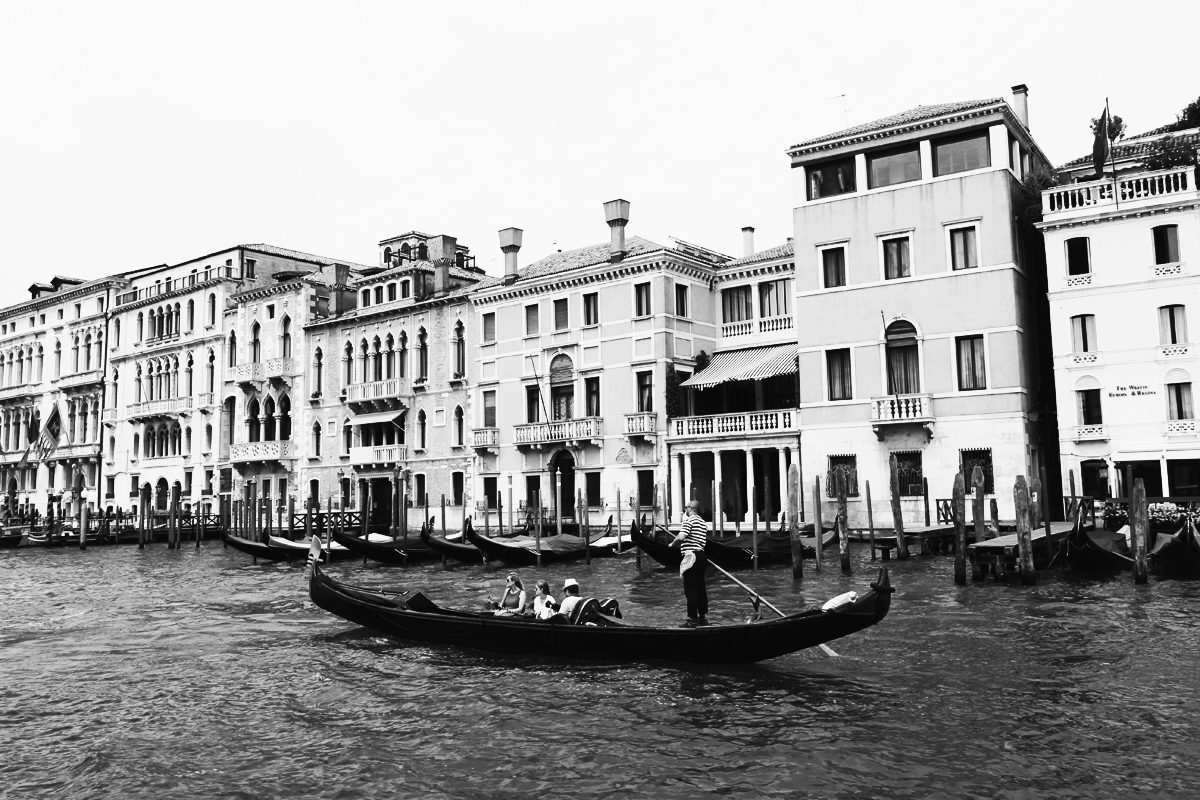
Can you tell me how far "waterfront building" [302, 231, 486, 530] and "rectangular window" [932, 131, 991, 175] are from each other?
15065 mm

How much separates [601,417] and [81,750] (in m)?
21.8

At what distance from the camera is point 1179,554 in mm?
15969

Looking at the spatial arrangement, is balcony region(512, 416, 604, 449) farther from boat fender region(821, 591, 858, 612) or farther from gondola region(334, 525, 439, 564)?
boat fender region(821, 591, 858, 612)

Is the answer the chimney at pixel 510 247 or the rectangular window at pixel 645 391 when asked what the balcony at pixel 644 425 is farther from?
the chimney at pixel 510 247

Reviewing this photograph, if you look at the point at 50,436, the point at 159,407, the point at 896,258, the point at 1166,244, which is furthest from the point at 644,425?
Result: the point at 50,436

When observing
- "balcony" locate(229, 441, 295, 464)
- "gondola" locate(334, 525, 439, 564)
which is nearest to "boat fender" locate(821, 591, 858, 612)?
"gondola" locate(334, 525, 439, 564)

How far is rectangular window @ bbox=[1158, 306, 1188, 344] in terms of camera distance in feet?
71.5

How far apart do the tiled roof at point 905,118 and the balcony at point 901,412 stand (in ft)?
21.3

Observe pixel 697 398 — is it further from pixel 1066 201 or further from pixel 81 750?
pixel 81 750

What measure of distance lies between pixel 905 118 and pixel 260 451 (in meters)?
25.8

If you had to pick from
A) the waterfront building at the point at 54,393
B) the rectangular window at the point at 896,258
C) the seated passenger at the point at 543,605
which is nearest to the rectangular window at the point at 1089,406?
the rectangular window at the point at 896,258

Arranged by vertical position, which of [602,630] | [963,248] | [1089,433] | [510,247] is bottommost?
[602,630]

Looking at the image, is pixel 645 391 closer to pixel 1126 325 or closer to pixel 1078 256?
pixel 1078 256

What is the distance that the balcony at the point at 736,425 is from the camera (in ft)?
87.0
